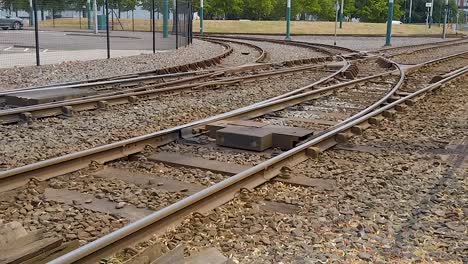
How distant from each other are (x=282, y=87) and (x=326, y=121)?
4.38 meters

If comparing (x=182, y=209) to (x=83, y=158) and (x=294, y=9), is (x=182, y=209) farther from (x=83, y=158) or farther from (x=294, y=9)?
(x=294, y=9)

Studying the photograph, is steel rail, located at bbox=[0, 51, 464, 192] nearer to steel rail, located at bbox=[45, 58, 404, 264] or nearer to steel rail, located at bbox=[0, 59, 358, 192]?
steel rail, located at bbox=[0, 59, 358, 192]

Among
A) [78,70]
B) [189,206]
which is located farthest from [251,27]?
[189,206]

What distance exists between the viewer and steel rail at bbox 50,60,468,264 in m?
4.02

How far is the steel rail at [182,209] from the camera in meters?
4.01

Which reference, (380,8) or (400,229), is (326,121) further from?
(380,8)

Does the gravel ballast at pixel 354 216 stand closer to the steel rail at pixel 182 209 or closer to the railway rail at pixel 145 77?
the steel rail at pixel 182 209

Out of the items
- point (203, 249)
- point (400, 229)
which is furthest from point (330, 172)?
point (203, 249)

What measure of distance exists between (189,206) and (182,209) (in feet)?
0.35

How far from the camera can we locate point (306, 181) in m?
6.36

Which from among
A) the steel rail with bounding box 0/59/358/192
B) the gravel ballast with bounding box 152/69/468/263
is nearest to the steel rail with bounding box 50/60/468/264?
the gravel ballast with bounding box 152/69/468/263

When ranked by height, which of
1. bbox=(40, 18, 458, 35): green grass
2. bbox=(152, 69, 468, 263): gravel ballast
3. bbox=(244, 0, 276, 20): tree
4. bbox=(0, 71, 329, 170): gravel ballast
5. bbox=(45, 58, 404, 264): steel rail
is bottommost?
bbox=(152, 69, 468, 263): gravel ballast

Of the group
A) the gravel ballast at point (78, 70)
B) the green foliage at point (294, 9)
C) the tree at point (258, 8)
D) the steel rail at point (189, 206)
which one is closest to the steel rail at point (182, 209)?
the steel rail at point (189, 206)

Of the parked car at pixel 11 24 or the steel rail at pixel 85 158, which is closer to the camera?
the steel rail at pixel 85 158
